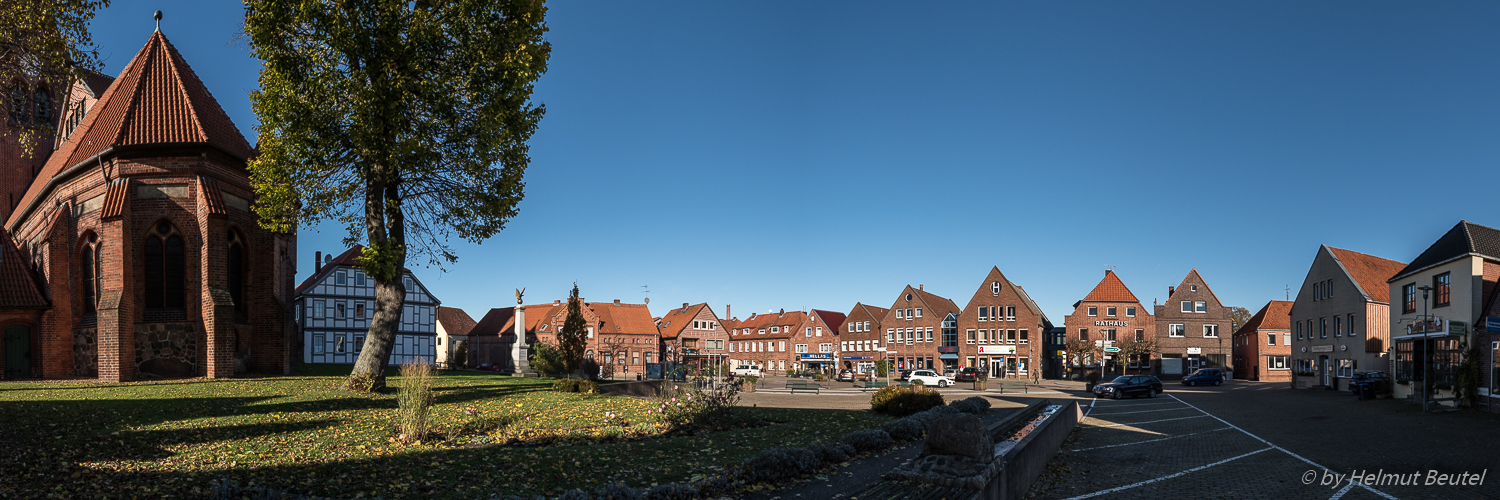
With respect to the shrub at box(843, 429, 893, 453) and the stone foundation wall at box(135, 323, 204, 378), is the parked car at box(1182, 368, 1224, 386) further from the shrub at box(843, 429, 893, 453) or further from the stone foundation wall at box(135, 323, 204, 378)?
the stone foundation wall at box(135, 323, 204, 378)

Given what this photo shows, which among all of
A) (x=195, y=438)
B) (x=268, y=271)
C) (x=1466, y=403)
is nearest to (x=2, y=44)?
(x=195, y=438)

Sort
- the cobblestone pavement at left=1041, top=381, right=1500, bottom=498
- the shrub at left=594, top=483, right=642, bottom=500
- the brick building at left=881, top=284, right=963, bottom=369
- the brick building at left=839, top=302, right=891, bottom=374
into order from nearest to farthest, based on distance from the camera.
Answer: the shrub at left=594, top=483, right=642, bottom=500, the cobblestone pavement at left=1041, top=381, right=1500, bottom=498, the brick building at left=881, top=284, right=963, bottom=369, the brick building at left=839, top=302, right=891, bottom=374

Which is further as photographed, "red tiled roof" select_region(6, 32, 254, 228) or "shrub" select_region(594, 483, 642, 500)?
"red tiled roof" select_region(6, 32, 254, 228)

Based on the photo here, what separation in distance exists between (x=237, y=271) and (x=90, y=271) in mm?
4523

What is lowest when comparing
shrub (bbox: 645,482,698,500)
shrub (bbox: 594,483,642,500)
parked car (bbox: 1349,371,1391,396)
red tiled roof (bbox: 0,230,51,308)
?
parked car (bbox: 1349,371,1391,396)

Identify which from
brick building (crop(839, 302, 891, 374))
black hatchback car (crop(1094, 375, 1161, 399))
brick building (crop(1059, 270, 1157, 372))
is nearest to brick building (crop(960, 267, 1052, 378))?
brick building (crop(1059, 270, 1157, 372))

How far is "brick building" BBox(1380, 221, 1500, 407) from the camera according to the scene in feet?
82.4

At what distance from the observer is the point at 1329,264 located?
41250mm

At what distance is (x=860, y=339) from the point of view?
77.2 m

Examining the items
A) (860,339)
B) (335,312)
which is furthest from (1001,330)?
(335,312)

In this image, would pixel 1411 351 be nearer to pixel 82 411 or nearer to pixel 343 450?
pixel 343 450

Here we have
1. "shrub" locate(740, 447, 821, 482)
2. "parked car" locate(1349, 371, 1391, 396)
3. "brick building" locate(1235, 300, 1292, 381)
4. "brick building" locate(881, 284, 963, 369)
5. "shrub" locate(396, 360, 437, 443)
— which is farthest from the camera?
"brick building" locate(881, 284, 963, 369)

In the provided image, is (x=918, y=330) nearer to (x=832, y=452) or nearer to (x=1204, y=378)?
(x=1204, y=378)

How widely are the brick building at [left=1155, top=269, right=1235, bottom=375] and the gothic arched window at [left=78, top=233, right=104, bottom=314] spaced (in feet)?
214
